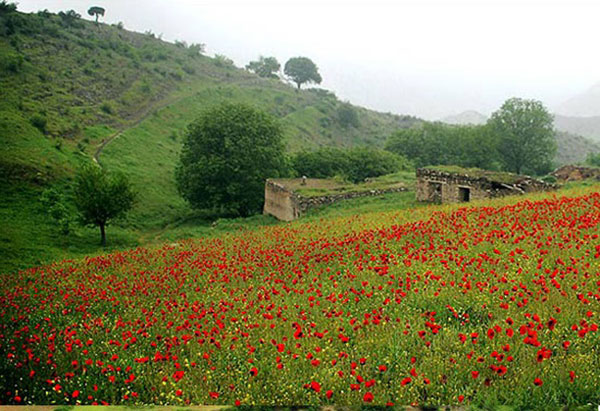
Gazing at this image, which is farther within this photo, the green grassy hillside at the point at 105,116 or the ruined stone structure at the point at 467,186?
the ruined stone structure at the point at 467,186

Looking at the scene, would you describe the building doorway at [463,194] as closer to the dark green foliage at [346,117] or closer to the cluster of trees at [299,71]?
the dark green foliage at [346,117]

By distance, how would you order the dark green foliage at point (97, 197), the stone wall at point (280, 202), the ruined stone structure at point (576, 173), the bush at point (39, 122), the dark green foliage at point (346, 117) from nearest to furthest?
the dark green foliage at point (97, 197), the bush at point (39, 122), the stone wall at point (280, 202), the ruined stone structure at point (576, 173), the dark green foliage at point (346, 117)

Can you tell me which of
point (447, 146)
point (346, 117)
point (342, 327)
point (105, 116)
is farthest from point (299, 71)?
point (342, 327)

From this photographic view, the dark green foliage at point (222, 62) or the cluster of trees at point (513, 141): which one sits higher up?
the dark green foliage at point (222, 62)

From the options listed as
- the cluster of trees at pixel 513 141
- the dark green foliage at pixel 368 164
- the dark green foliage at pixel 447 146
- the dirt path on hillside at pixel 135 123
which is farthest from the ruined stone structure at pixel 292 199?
the cluster of trees at pixel 513 141

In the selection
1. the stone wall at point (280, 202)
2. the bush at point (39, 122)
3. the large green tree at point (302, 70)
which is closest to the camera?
the bush at point (39, 122)

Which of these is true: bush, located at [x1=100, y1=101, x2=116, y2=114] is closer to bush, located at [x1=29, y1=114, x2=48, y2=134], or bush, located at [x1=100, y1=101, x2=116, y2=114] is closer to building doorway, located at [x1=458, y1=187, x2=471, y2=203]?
bush, located at [x1=29, y1=114, x2=48, y2=134]

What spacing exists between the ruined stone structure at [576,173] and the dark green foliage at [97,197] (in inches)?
1674

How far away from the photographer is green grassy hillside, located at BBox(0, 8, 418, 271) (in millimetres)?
20297

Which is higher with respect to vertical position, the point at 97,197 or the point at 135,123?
the point at 135,123

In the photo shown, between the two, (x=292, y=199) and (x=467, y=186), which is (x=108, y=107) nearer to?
(x=292, y=199)

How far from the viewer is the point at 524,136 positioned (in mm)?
63656

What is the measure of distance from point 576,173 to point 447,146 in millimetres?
24381

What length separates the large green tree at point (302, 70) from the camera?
423 feet
